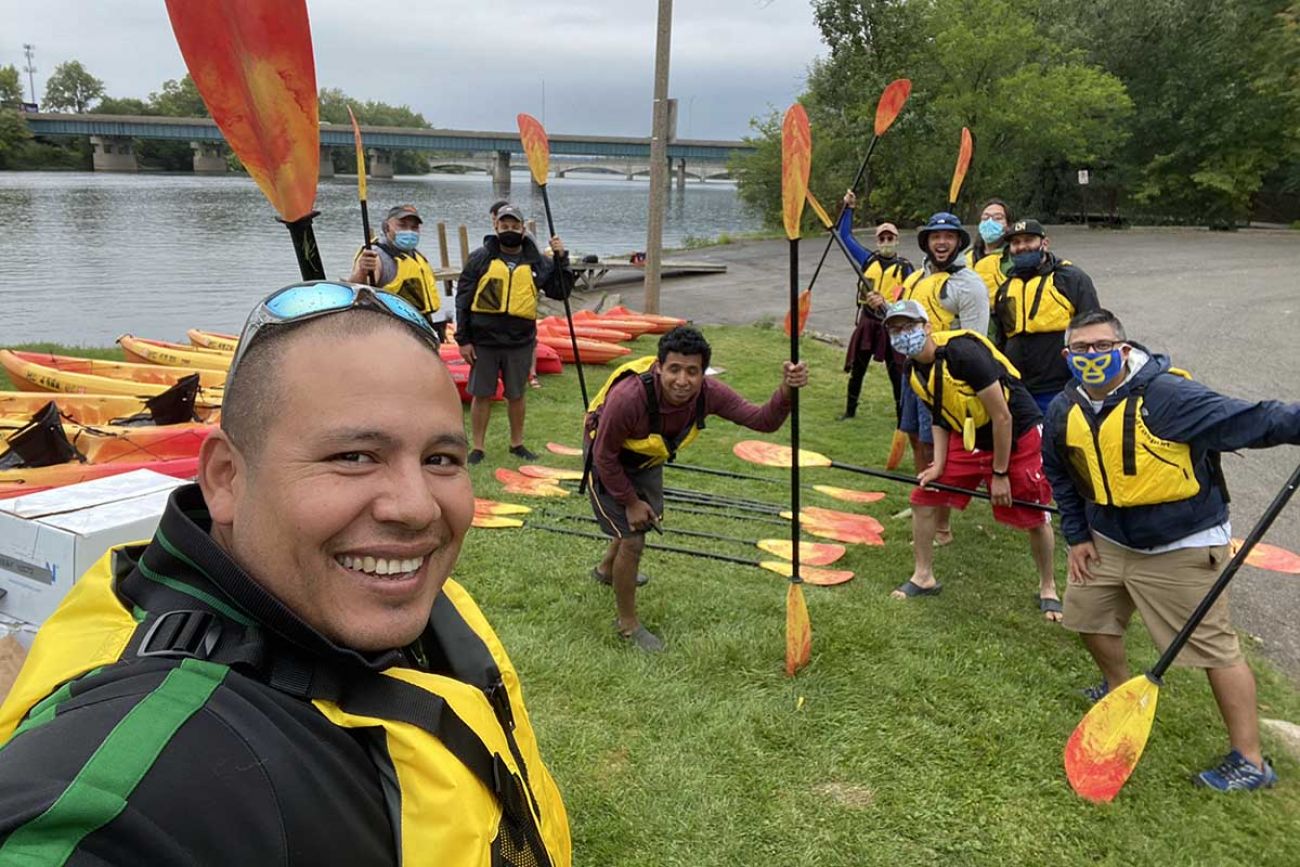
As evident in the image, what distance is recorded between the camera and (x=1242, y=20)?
27.5 metres

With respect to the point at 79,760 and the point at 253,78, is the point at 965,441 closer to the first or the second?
the point at 253,78

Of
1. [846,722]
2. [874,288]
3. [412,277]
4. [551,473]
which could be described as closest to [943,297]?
[874,288]

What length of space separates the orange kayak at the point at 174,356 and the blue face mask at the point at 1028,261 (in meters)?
8.28

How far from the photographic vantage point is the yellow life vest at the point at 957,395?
4637mm

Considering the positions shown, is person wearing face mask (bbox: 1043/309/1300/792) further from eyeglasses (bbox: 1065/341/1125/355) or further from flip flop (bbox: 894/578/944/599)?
flip flop (bbox: 894/578/944/599)

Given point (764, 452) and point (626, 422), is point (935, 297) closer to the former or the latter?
point (764, 452)

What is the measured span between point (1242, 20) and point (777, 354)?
2788 cm

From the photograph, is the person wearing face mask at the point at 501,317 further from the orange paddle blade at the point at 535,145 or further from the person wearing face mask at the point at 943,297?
the person wearing face mask at the point at 943,297

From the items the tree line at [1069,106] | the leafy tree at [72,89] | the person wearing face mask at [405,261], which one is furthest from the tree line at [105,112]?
the person wearing face mask at [405,261]

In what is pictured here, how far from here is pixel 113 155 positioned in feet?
183

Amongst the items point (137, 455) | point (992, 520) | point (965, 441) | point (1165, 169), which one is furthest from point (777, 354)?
point (1165, 169)

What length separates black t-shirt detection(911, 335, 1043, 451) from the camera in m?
4.49

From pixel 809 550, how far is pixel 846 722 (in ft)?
6.05

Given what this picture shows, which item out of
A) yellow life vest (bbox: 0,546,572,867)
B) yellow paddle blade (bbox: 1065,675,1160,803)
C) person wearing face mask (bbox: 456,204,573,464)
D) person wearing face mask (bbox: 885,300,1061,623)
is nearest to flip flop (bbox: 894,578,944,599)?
person wearing face mask (bbox: 885,300,1061,623)
